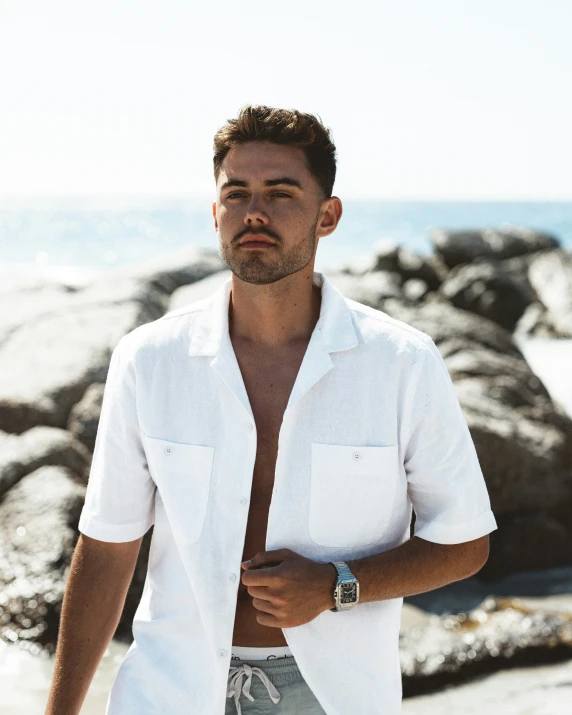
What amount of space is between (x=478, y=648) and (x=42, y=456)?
116 inches

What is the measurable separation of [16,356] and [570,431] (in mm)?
4331

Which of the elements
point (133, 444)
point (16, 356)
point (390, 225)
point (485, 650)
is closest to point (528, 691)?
point (485, 650)

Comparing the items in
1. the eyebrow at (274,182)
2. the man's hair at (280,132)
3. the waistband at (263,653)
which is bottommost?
the waistband at (263,653)

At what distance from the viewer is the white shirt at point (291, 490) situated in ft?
7.72

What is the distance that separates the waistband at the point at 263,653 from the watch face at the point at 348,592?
234 mm

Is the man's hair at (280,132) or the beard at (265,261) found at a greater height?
the man's hair at (280,132)

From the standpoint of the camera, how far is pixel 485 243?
20.1 meters

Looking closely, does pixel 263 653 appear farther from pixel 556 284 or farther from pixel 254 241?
pixel 556 284

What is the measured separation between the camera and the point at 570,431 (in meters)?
7.09

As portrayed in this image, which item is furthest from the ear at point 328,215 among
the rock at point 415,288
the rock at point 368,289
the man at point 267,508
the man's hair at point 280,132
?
the rock at point 415,288

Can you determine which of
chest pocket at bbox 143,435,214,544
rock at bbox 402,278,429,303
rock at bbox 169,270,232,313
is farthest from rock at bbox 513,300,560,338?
chest pocket at bbox 143,435,214,544

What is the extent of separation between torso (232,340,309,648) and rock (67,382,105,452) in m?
3.57

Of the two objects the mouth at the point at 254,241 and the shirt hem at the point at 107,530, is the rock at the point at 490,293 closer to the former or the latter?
the mouth at the point at 254,241

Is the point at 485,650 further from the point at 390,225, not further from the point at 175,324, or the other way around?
the point at 390,225
